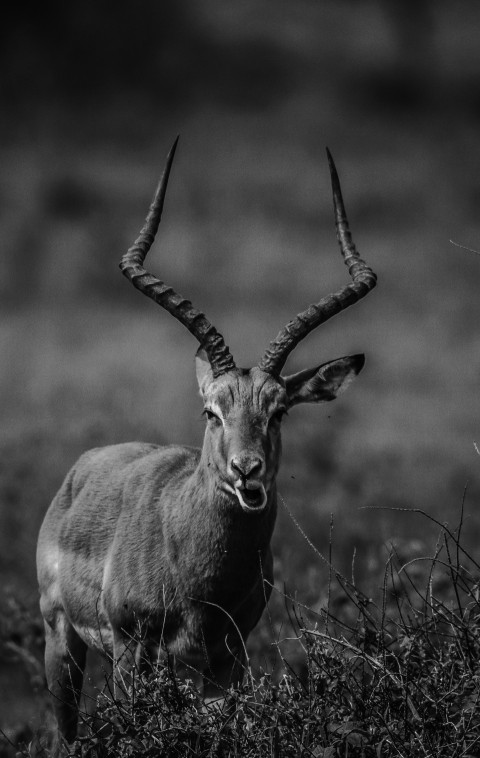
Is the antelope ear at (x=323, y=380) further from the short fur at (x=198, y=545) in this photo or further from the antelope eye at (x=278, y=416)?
the antelope eye at (x=278, y=416)

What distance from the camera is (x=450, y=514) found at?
17.8 meters

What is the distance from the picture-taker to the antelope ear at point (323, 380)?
7.99m

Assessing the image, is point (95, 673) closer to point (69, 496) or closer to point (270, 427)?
point (69, 496)

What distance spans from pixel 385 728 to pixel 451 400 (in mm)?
30977

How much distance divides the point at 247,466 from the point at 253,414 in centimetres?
61

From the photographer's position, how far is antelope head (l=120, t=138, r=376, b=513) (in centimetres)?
690

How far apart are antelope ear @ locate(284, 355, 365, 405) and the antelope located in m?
0.01

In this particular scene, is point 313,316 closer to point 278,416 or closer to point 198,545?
point 278,416

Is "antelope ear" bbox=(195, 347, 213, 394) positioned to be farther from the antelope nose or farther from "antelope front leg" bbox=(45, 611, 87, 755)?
"antelope front leg" bbox=(45, 611, 87, 755)

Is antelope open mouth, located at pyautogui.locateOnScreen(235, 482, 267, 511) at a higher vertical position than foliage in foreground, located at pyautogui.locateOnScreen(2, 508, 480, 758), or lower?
higher

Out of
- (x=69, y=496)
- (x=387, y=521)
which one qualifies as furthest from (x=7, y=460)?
(x=69, y=496)

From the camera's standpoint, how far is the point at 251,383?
295 inches

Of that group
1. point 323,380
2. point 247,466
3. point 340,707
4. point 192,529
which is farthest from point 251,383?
point 340,707

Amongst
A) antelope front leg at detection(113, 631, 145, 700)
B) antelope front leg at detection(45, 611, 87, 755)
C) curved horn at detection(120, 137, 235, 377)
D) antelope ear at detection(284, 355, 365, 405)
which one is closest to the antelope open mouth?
antelope front leg at detection(113, 631, 145, 700)
